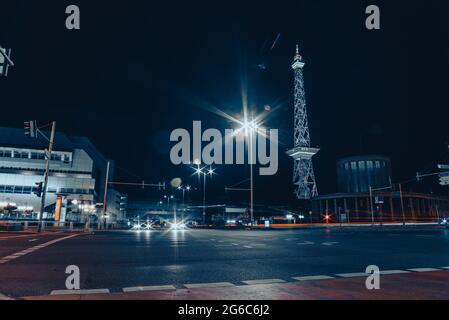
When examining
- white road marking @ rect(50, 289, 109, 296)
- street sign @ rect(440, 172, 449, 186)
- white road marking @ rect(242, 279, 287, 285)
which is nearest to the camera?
white road marking @ rect(50, 289, 109, 296)

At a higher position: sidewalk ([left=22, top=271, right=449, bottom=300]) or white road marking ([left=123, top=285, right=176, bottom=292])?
sidewalk ([left=22, top=271, right=449, bottom=300])

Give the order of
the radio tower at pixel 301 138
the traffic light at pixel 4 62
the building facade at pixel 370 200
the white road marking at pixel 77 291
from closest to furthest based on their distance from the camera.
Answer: the white road marking at pixel 77 291, the traffic light at pixel 4 62, the building facade at pixel 370 200, the radio tower at pixel 301 138

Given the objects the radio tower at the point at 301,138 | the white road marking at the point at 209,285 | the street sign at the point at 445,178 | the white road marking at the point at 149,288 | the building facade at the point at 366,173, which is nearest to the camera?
the white road marking at the point at 149,288

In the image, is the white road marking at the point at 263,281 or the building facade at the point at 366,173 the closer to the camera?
the white road marking at the point at 263,281

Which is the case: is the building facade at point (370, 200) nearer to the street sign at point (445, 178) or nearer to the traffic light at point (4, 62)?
the street sign at point (445, 178)

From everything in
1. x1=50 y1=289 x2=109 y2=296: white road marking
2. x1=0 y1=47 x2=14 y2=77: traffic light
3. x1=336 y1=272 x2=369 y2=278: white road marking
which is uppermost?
x1=0 y1=47 x2=14 y2=77: traffic light

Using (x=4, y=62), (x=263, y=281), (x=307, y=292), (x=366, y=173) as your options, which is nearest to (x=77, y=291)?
(x=263, y=281)

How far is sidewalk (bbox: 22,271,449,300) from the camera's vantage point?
5.18 metres

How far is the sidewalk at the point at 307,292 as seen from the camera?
5.18 m

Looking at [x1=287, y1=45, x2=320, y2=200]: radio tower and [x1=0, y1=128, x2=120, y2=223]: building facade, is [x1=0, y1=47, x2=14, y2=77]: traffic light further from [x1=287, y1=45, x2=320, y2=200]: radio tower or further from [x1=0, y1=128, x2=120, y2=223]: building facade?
[x1=287, y1=45, x2=320, y2=200]: radio tower

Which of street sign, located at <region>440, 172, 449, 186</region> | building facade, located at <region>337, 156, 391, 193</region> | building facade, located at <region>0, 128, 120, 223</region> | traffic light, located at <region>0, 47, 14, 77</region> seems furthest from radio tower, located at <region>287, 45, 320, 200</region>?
traffic light, located at <region>0, 47, 14, 77</region>

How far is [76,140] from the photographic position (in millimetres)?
88250

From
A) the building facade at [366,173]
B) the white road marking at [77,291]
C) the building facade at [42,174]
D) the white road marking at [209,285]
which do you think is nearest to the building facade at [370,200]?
the building facade at [366,173]
